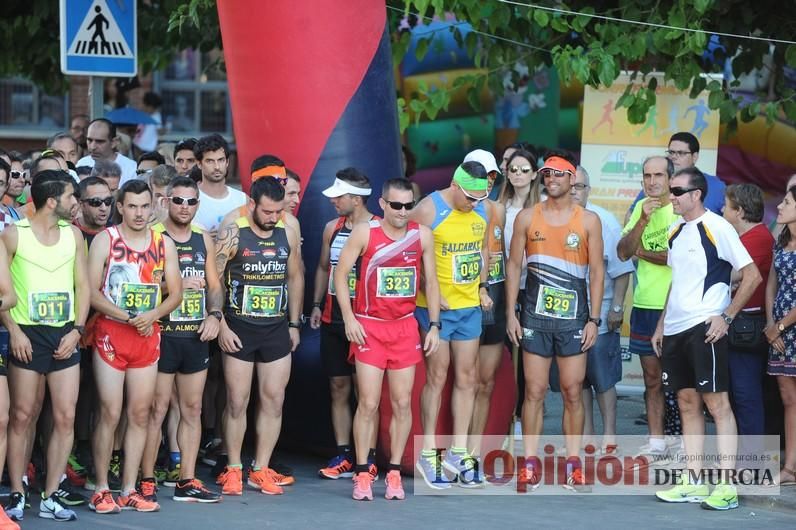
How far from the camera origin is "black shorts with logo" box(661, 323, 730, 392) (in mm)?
7652

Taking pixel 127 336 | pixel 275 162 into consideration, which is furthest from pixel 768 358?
pixel 127 336

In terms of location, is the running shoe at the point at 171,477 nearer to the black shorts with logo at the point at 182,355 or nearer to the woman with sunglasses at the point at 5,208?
the black shorts with logo at the point at 182,355

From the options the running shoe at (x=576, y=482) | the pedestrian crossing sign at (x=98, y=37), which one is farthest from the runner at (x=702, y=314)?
the pedestrian crossing sign at (x=98, y=37)

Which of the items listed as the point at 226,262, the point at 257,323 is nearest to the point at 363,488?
the point at 257,323

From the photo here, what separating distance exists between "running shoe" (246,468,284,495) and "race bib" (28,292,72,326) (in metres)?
1.55

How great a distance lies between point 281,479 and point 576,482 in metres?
1.73

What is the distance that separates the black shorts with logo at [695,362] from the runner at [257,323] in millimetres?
2197

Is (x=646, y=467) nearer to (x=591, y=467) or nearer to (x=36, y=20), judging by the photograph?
(x=591, y=467)

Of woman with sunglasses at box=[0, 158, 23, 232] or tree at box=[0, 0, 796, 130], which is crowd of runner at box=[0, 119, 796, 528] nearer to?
woman with sunglasses at box=[0, 158, 23, 232]

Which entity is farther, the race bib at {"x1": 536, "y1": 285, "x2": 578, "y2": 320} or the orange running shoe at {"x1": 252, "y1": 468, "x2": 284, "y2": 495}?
the race bib at {"x1": 536, "y1": 285, "x2": 578, "y2": 320}

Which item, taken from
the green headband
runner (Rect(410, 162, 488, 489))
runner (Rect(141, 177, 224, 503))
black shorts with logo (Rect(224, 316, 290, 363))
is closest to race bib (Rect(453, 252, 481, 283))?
runner (Rect(410, 162, 488, 489))

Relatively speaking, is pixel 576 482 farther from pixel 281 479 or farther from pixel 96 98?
pixel 96 98

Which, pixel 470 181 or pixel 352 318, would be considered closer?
pixel 352 318

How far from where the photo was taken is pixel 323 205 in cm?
883
